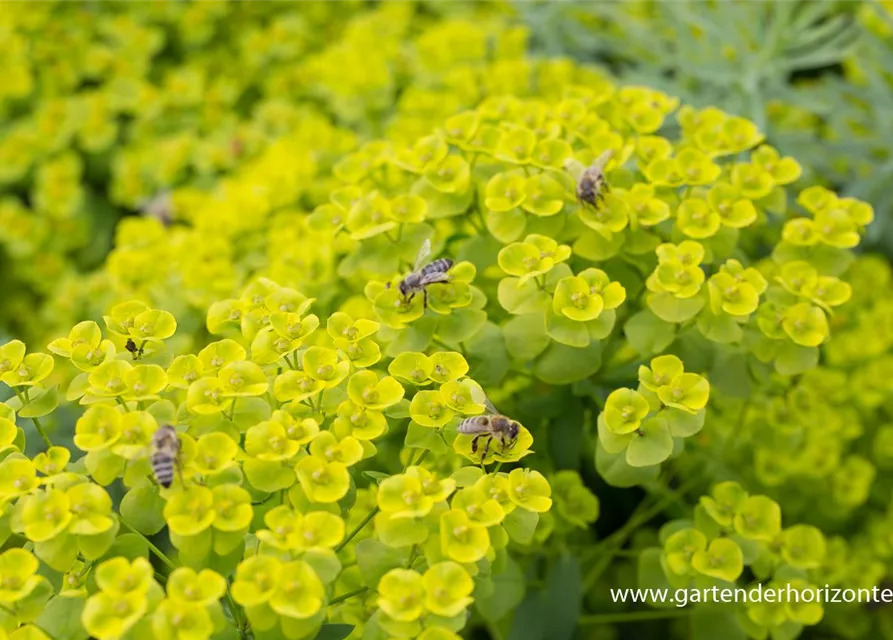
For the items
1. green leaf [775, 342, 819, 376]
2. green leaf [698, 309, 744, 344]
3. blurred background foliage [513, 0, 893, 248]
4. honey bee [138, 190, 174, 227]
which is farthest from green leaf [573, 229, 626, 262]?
honey bee [138, 190, 174, 227]

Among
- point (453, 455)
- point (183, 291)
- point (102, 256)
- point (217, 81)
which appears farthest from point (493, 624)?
point (217, 81)

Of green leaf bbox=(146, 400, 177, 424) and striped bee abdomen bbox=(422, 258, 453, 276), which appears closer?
green leaf bbox=(146, 400, 177, 424)

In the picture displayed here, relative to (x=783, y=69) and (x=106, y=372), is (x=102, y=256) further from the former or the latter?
(x=783, y=69)

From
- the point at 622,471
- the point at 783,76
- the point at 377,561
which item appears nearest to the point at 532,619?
the point at 622,471

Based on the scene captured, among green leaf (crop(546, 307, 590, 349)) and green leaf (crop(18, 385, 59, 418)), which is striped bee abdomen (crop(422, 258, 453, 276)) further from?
green leaf (crop(18, 385, 59, 418))

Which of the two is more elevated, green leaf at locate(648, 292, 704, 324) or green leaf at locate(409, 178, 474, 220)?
green leaf at locate(409, 178, 474, 220)

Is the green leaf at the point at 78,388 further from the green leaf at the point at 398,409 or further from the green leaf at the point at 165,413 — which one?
the green leaf at the point at 398,409

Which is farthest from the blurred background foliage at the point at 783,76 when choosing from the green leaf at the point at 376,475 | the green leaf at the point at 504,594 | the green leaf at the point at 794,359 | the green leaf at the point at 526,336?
the green leaf at the point at 376,475

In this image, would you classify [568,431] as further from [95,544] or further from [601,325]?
[95,544]

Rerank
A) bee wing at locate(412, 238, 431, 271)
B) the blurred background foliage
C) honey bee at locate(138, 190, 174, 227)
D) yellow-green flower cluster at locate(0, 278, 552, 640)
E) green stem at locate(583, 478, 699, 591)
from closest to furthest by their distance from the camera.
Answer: yellow-green flower cluster at locate(0, 278, 552, 640), bee wing at locate(412, 238, 431, 271), green stem at locate(583, 478, 699, 591), the blurred background foliage, honey bee at locate(138, 190, 174, 227)
